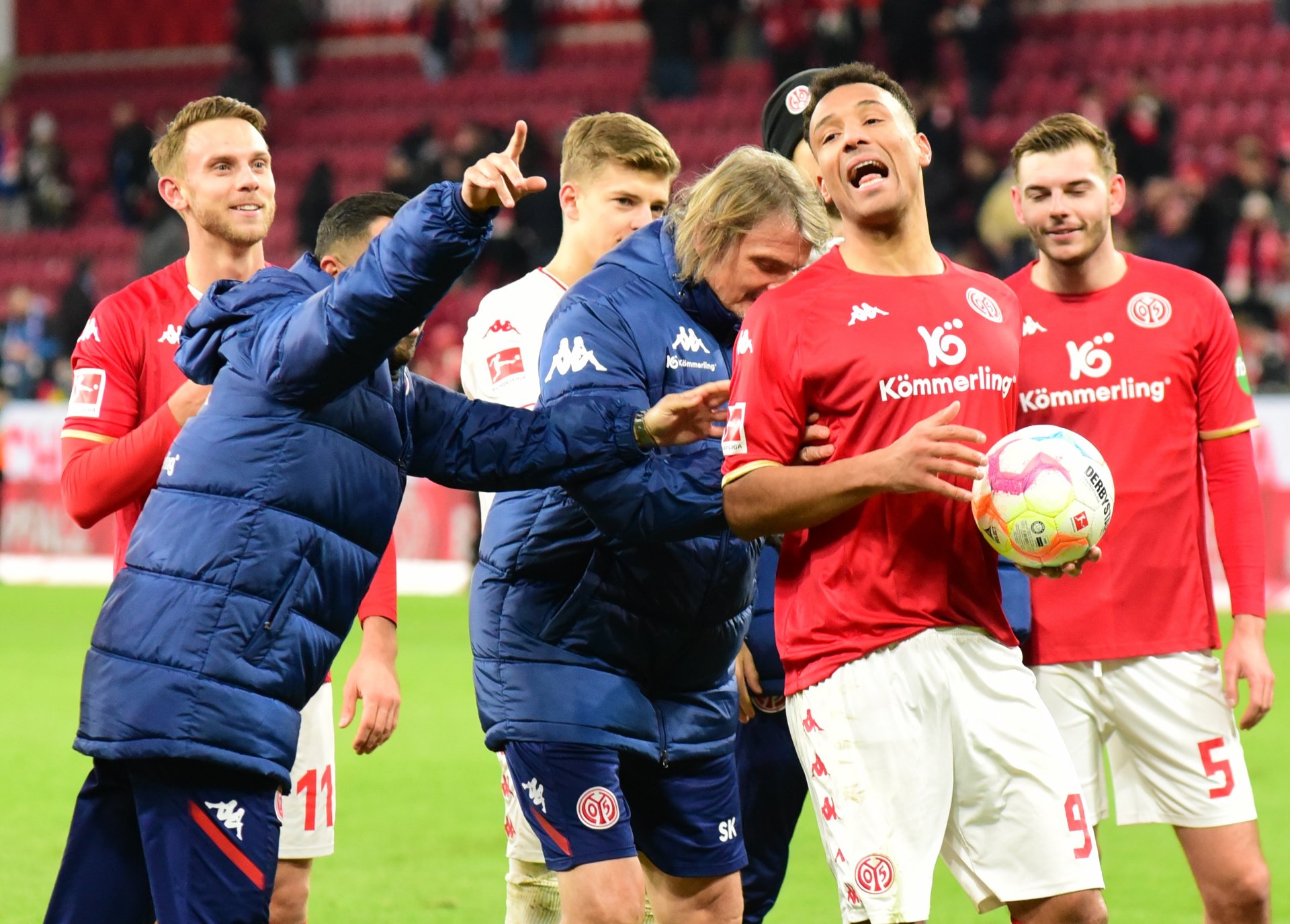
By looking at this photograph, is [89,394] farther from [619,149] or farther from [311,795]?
[619,149]

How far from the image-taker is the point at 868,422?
3.57 meters

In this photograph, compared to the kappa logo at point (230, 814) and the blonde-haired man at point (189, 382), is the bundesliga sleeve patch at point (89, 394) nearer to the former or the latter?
the blonde-haired man at point (189, 382)

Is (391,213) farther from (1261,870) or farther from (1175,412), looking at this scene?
(1261,870)

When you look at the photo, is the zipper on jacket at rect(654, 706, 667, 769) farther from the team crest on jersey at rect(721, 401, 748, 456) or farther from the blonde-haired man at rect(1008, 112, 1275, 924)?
the blonde-haired man at rect(1008, 112, 1275, 924)

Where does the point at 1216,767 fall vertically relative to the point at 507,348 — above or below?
below

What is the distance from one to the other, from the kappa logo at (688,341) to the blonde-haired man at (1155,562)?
0.87 meters

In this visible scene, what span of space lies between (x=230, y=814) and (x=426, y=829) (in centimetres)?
395

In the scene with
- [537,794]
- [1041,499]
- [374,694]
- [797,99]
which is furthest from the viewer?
[797,99]

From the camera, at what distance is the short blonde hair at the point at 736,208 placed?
3.94 meters

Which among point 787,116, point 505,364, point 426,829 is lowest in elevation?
point 426,829

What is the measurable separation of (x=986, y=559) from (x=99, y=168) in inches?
964

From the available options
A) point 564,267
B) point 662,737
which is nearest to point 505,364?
point 564,267

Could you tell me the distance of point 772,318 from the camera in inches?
143

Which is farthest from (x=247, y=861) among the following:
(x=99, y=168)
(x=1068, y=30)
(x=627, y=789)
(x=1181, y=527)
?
(x=99, y=168)
